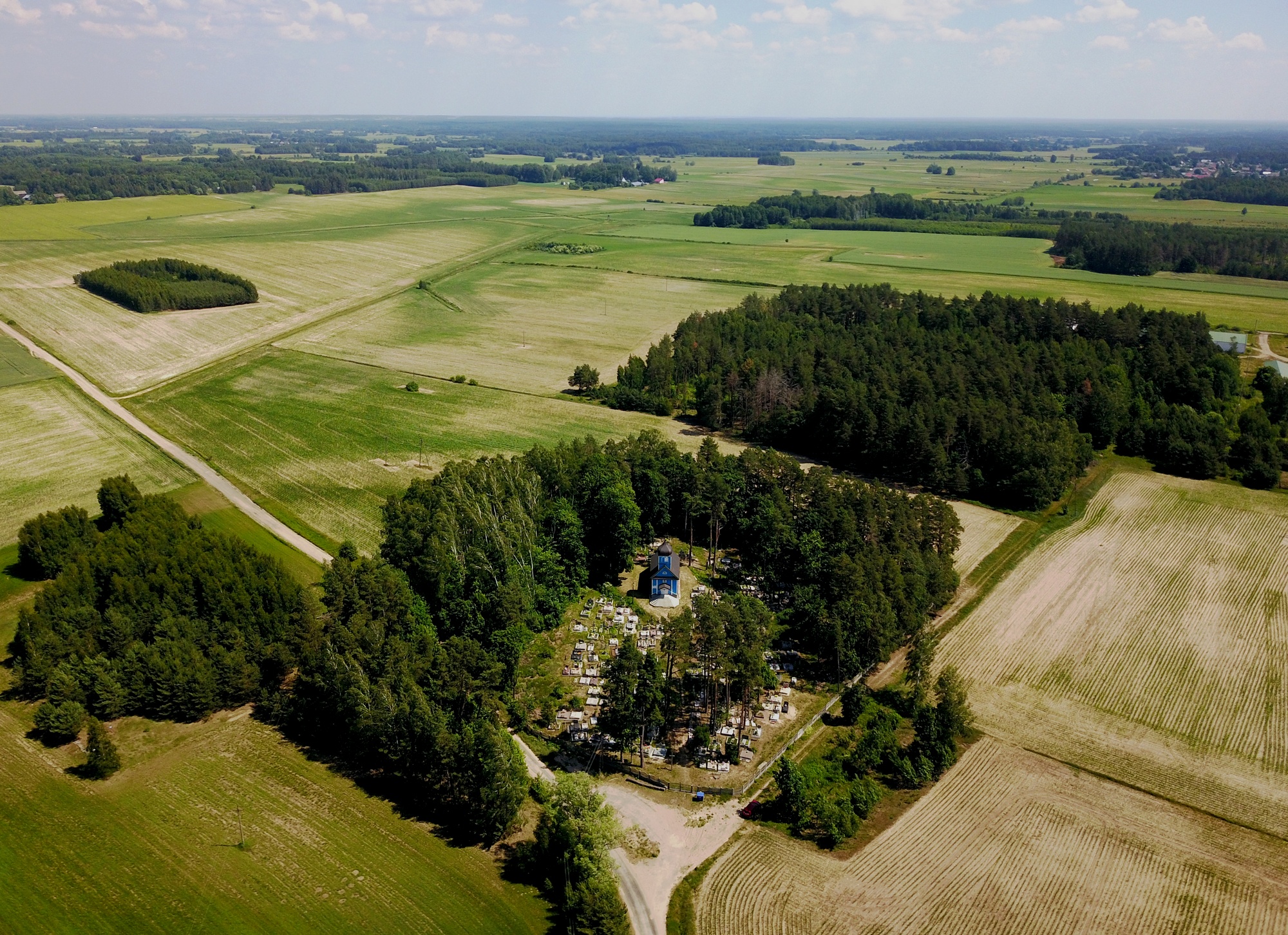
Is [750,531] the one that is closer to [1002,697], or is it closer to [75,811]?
[1002,697]

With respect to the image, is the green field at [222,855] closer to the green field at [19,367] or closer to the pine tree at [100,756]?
the pine tree at [100,756]

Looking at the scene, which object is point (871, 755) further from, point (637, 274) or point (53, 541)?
point (637, 274)

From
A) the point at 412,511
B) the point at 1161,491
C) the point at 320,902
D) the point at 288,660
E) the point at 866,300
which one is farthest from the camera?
the point at 866,300

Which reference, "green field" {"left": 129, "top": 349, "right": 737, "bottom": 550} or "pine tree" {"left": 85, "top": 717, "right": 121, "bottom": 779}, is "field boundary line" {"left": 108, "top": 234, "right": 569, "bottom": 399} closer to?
"green field" {"left": 129, "top": 349, "right": 737, "bottom": 550}

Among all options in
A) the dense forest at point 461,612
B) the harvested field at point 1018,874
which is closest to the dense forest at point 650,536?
the dense forest at point 461,612

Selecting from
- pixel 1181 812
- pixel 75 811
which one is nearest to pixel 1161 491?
pixel 1181 812

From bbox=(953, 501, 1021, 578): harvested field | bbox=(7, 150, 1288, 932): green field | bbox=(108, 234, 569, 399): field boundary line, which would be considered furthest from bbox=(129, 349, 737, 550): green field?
bbox=(953, 501, 1021, 578): harvested field
